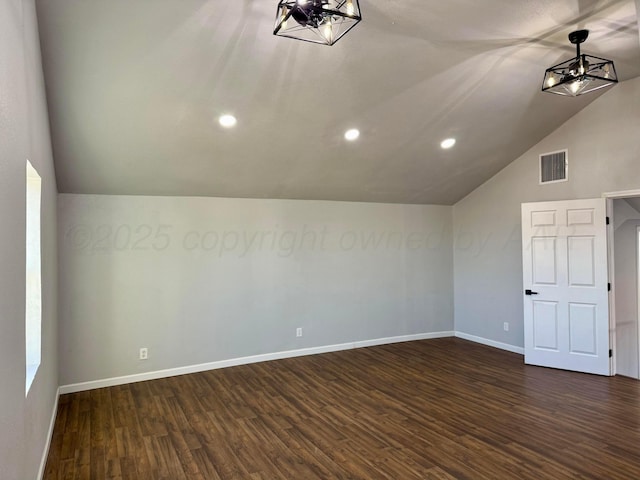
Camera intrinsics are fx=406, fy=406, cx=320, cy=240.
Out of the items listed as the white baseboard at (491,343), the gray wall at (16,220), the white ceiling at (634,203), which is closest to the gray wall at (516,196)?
the white baseboard at (491,343)

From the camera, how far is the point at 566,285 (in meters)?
4.97

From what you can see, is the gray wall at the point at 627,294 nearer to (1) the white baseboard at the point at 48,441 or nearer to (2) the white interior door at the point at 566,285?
(2) the white interior door at the point at 566,285

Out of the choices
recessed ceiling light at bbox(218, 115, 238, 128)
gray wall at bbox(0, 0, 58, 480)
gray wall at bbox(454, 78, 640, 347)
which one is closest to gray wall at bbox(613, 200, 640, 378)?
gray wall at bbox(454, 78, 640, 347)

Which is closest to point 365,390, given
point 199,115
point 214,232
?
point 214,232

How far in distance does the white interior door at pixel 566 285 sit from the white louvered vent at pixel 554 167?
0.42 m

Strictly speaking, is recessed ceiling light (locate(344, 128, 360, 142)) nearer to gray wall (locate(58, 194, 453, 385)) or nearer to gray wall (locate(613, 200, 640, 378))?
gray wall (locate(58, 194, 453, 385))

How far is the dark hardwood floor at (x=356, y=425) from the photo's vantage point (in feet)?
9.41

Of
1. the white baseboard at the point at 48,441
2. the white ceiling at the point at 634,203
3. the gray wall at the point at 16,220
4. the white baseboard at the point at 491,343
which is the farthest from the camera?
the white baseboard at the point at 491,343

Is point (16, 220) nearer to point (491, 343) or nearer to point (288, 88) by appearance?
point (288, 88)

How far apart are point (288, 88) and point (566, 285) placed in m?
4.05

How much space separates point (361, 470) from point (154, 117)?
10.9 feet

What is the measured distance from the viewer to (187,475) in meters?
2.80

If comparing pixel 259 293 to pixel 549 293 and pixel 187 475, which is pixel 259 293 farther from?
pixel 549 293

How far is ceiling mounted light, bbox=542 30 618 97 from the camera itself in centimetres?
353
